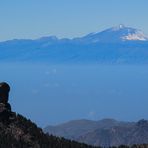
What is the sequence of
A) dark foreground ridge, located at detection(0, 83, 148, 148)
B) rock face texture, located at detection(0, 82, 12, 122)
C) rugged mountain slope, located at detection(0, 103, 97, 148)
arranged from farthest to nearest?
1. rock face texture, located at detection(0, 82, 12, 122)
2. dark foreground ridge, located at detection(0, 83, 148, 148)
3. rugged mountain slope, located at detection(0, 103, 97, 148)

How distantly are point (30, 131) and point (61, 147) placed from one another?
824 cm

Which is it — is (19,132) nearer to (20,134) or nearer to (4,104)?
(20,134)

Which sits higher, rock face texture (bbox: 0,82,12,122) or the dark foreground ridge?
rock face texture (bbox: 0,82,12,122)

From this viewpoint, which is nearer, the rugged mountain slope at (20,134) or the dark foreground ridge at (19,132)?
the rugged mountain slope at (20,134)

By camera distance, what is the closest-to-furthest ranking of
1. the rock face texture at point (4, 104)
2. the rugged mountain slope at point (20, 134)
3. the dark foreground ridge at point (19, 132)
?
the rugged mountain slope at point (20, 134)
the dark foreground ridge at point (19, 132)
the rock face texture at point (4, 104)

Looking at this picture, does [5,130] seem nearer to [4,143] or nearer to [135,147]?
[4,143]

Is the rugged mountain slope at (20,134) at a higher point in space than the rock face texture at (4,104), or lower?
lower

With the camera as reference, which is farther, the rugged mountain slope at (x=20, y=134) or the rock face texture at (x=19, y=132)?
the rock face texture at (x=19, y=132)

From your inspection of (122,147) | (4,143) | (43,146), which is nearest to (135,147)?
(122,147)

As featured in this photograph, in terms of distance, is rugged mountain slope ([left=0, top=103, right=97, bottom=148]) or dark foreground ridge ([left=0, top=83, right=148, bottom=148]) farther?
dark foreground ridge ([left=0, top=83, right=148, bottom=148])

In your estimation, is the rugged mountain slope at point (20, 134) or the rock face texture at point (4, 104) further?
the rock face texture at point (4, 104)

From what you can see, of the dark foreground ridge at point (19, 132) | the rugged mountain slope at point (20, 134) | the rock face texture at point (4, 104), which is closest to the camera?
the rugged mountain slope at point (20, 134)

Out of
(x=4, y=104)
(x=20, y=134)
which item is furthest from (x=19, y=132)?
(x=4, y=104)

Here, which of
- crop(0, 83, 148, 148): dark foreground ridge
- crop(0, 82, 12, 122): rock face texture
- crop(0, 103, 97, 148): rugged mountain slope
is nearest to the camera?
crop(0, 103, 97, 148): rugged mountain slope
